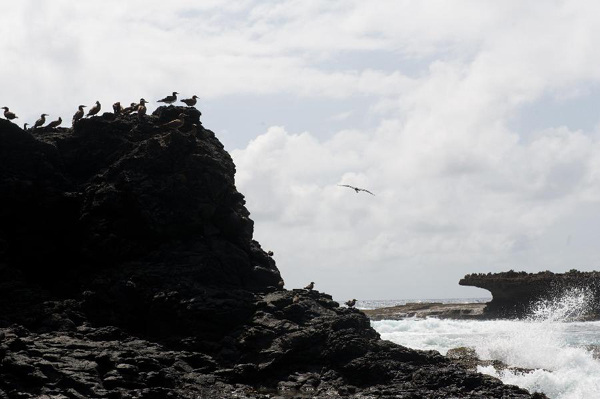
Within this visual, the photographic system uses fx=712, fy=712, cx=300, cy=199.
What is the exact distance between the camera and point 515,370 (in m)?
34.1

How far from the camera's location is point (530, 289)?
77125 mm

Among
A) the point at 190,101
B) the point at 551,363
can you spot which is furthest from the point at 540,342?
the point at 190,101

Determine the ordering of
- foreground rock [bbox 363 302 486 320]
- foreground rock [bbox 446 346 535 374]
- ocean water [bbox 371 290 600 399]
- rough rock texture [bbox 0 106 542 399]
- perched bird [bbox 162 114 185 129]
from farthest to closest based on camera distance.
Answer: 1. foreground rock [bbox 363 302 486 320]
2. foreground rock [bbox 446 346 535 374]
3. ocean water [bbox 371 290 600 399]
4. perched bird [bbox 162 114 185 129]
5. rough rock texture [bbox 0 106 542 399]

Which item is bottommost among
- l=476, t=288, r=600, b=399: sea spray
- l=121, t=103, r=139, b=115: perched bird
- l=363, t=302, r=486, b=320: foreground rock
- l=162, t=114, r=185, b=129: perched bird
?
l=476, t=288, r=600, b=399: sea spray

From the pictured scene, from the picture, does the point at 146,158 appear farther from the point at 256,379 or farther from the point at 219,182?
the point at 256,379

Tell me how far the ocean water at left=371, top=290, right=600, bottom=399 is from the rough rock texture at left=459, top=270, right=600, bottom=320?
0.63 m

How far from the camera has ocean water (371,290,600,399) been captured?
31.4 meters

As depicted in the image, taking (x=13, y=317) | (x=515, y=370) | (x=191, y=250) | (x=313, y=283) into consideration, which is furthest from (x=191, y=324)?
(x=515, y=370)

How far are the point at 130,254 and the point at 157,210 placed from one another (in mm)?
1979

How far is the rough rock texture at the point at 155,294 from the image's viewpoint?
71.7ft

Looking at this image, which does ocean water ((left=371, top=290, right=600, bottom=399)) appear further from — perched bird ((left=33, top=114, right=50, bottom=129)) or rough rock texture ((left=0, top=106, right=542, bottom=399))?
perched bird ((left=33, top=114, right=50, bottom=129))

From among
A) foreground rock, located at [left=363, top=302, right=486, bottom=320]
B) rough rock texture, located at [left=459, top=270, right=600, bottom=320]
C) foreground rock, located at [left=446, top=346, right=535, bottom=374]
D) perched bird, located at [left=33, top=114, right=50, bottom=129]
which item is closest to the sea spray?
Answer: foreground rock, located at [left=446, top=346, right=535, bottom=374]

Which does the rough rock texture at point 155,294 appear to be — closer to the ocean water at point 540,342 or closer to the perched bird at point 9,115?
the perched bird at point 9,115

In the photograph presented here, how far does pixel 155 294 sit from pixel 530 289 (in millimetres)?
59896
